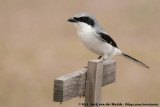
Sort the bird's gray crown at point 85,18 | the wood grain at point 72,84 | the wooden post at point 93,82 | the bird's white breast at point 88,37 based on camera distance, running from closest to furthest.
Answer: the wood grain at point 72,84 → the wooden post at point 93,82 → the bird's gray crown at point 85,18 → the bird's white breast at point 88,37

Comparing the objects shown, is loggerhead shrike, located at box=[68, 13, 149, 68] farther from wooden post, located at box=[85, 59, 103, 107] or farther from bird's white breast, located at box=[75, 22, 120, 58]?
wooden post, located at box=[85, 59, 103, 107]

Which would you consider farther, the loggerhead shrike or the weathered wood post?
the loggerhead shrike

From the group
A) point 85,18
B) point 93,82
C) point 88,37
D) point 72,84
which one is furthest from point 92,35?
point 72,84

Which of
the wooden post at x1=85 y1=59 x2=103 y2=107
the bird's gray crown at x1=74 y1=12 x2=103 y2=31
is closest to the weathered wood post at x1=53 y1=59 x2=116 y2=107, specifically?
the wooden post at x1=85 y1=59 x2=103 y2=107

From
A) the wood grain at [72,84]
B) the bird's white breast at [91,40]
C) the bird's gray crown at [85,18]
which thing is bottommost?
the wood grain at [72,84]

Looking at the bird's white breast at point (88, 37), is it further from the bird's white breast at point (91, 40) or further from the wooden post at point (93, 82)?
the wooden post at point (93, 82)

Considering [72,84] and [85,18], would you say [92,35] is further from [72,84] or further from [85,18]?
[72,84]

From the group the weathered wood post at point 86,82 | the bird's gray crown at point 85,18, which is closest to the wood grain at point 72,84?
the weathered wood post at point 86,82

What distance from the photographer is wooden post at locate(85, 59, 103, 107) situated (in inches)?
166

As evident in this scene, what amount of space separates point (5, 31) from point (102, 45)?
4.97 m

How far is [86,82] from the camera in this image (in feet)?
13.8

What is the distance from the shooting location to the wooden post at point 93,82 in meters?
4.22

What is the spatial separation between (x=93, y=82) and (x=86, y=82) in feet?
0.17

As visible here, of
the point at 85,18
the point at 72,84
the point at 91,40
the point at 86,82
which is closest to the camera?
the point at 72,84
